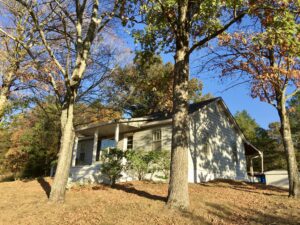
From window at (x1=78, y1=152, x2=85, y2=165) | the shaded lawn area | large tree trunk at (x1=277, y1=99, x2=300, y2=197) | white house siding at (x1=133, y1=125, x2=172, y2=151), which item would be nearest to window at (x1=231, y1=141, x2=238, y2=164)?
white house siding at (x1=133, y1=125, x2=172, y2=151)

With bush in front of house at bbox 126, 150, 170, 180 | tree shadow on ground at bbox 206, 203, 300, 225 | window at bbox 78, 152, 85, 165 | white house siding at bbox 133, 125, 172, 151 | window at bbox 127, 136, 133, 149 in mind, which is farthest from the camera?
window at bbox 78, 152, 85, 165

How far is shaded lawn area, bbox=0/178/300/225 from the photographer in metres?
6.82

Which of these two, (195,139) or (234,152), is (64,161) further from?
(234,152)

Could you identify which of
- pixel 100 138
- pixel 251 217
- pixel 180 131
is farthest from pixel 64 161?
pixel 100 138

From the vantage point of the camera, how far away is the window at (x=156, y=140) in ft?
53.7

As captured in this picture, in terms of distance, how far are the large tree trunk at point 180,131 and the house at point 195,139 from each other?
290 inches

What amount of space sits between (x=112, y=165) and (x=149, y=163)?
2.45 metres

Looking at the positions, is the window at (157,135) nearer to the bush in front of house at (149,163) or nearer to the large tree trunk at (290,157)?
the bush in front of house at (149,163)

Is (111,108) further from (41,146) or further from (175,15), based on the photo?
(175,15)

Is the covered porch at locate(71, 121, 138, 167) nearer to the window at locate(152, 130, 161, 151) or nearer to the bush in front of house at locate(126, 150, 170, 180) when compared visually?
the window at locate(152, 130, 161, 151)

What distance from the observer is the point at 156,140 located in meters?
16.6

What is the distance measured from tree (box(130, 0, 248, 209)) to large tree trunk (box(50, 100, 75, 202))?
365 centimetres

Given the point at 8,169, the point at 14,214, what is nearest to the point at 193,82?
the point at 8,169

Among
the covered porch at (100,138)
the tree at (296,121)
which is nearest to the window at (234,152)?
the covered porch at (100,138)
